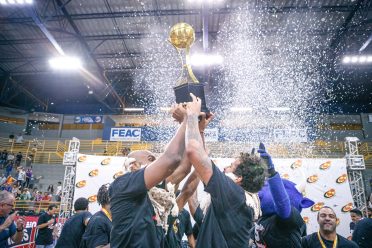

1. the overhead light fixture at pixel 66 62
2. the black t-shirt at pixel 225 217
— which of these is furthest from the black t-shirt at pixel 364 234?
the overhead light fixture at pixel 66 62

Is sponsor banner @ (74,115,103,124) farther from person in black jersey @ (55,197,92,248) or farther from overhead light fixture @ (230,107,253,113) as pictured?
person in black jersey @ (55,197,92,248)

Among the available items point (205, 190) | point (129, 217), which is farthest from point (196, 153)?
point (129, 217)

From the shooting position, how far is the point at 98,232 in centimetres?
329

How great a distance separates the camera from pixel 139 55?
1595 centimetres

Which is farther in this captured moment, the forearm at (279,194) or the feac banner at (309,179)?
the feac banner at (309,179)

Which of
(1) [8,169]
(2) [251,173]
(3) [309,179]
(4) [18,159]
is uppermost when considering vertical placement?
(4) [18,159]

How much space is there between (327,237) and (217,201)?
2416 mm

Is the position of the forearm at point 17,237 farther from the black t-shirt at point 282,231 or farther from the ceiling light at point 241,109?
the ceiling light at point 241,109

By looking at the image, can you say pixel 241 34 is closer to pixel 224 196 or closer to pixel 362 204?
pixel 362 204

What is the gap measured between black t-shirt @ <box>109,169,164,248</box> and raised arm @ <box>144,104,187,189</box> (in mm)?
66

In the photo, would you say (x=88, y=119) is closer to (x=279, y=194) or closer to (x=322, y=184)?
(x=322, y=184)

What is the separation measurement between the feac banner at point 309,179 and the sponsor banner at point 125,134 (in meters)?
8.92

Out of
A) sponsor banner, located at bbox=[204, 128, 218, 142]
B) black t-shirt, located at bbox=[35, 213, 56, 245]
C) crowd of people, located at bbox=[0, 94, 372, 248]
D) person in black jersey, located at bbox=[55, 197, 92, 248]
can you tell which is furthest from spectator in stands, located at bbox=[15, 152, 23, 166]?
crowd of people, located at bbox=[0, 94, 372, 248]

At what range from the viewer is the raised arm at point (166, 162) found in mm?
1793
